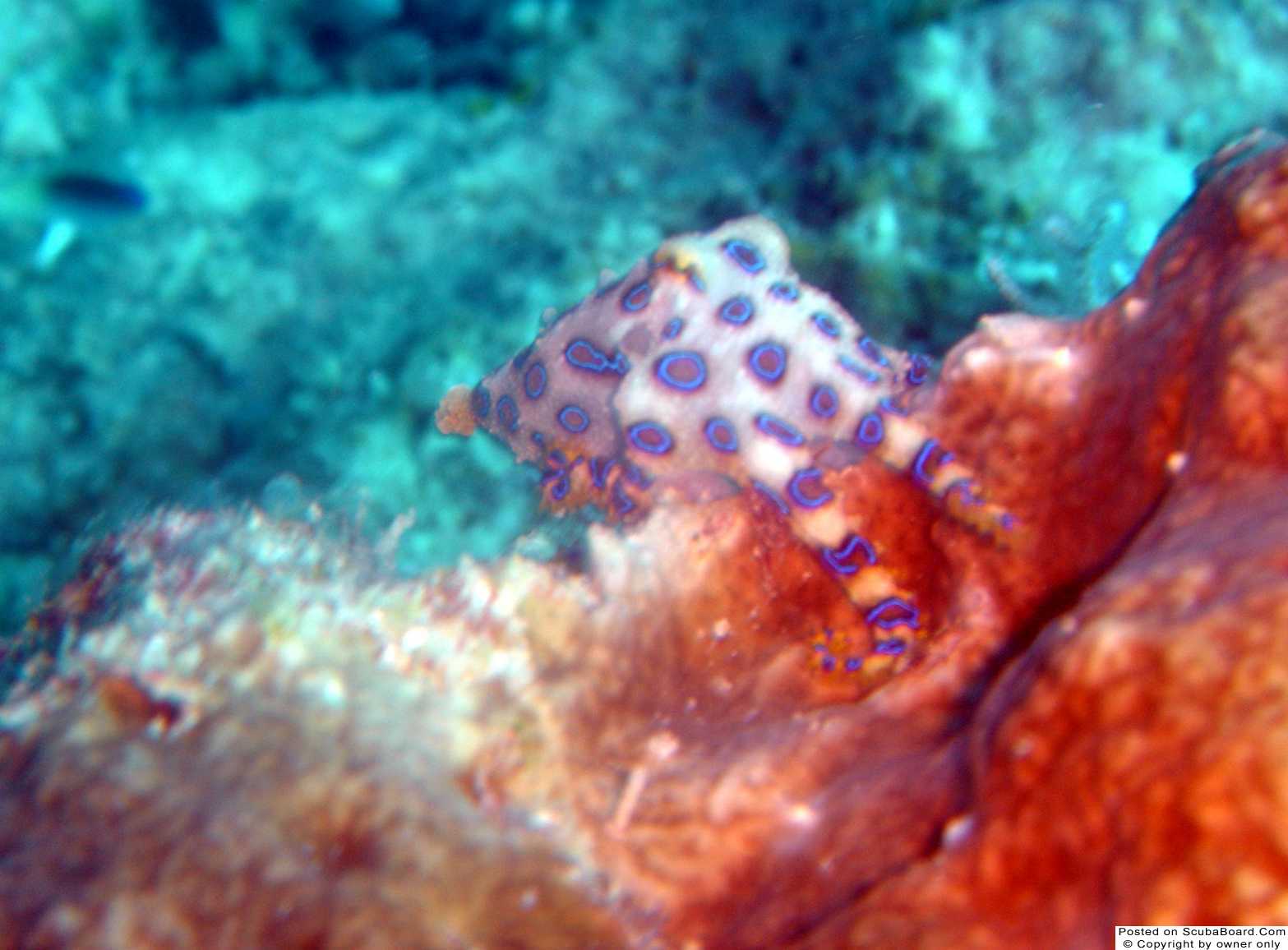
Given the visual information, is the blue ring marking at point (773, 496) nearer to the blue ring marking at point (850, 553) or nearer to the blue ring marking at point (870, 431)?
the blue ring marking at point (850, 553)

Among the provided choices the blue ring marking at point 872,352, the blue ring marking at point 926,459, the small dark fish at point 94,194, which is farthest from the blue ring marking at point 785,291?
the small dark fish at point 94,194

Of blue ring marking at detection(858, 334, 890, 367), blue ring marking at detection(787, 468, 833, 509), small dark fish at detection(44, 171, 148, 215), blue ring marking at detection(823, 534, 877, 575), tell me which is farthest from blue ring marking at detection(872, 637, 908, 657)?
small dark fish at detection(44, 171, 148, 215)

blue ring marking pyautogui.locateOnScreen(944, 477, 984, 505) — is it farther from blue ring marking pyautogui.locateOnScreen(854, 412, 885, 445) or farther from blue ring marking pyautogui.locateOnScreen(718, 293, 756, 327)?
blue ring marking pyautogui.locateOnScreen(718, 293, 756, 327)

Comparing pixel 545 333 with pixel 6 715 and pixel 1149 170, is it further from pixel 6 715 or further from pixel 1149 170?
pixel 1149 170

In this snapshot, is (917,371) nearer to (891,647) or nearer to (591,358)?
(891,647)

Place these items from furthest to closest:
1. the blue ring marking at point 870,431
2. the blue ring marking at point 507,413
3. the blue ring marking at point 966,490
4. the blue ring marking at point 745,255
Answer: the blue ring marking at point 507,413 < the blue ring marking at point 745,255 < the blue ring marking at point 870,431 < the blue ring marking at point 966,490
